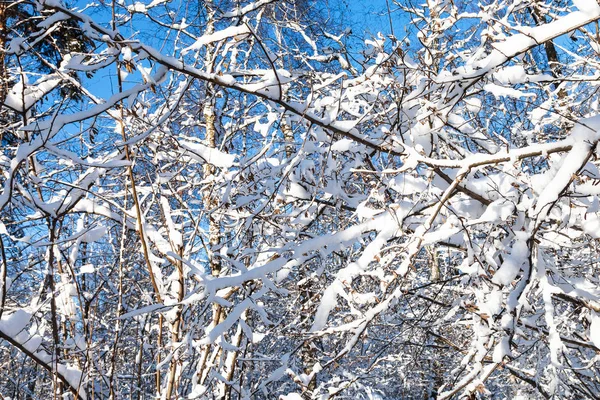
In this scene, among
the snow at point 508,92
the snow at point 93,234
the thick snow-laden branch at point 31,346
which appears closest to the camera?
the snow at point 508,92

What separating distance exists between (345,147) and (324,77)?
0.82 m

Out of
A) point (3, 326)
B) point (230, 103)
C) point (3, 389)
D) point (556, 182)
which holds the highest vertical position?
point (230, 103)

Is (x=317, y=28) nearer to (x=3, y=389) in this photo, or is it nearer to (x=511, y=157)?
(x=511, y=157)

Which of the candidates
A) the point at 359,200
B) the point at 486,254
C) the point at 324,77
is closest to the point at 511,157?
the point at 486,254

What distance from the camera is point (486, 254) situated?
84.0 inches

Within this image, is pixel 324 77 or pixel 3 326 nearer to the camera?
pixel 3 326

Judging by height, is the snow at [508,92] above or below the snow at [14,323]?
above

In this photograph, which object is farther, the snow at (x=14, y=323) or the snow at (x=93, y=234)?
the snow at (x=93, y=234)

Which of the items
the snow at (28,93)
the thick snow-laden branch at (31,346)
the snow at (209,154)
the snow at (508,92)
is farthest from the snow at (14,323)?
the snow at (508,92)

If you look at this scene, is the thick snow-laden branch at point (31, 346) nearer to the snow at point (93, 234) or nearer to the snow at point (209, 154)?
the snow at point (93, 234)

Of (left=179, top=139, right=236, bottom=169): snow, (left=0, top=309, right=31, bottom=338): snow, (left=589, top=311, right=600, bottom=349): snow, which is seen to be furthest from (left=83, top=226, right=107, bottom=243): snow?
(left=589, top=311, right=600, bottom=349): snow

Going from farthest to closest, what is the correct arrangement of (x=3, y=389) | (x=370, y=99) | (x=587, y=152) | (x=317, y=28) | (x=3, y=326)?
(x=3, y=389)
(x=317, y=28)
(x=370, y=99)
(x=3, y=326)
(x=587, y=152)

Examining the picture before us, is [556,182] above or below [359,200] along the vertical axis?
below

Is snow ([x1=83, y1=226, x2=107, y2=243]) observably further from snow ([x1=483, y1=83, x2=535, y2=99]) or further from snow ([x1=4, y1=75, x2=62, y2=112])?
snow ([x1=483, y1=83, x2=535, y2=99])
